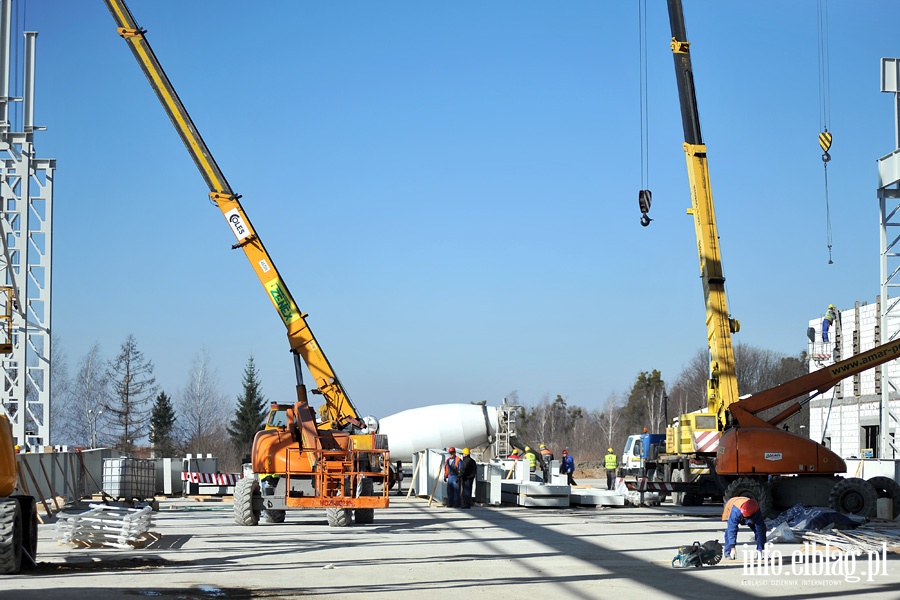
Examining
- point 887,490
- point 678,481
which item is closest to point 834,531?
point 887,490

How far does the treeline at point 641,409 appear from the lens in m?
108

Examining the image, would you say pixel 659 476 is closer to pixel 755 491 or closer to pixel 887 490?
pixel 755 491

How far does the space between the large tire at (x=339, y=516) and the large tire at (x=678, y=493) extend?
10307 millimetres

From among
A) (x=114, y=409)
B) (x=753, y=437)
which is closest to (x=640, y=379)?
(x=114, y=409)

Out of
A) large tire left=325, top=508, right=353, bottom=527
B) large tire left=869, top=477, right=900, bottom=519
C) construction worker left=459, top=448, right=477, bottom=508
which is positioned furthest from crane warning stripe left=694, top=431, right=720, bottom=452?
large tire left=325, top=508, right=353, bottom=527

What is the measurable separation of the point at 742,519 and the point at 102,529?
9.51 m

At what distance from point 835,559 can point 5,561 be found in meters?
10.8

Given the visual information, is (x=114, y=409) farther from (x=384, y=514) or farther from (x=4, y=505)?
(x=4, y=505)

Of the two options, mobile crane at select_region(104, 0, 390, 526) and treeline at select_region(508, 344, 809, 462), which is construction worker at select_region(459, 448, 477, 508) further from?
treeline at select_region(508, 344, 809, 462)

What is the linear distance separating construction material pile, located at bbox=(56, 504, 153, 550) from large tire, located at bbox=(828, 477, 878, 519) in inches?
538

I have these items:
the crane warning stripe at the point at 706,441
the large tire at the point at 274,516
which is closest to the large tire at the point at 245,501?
the large tire at the point at 274,516

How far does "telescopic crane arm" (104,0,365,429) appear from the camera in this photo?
25.3 m

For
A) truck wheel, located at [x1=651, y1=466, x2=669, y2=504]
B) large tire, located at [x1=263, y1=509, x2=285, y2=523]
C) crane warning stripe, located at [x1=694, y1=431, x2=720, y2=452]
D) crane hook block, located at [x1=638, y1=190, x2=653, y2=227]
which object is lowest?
large tire, located at [x1=263, y1=509, x2=285, y2=523]

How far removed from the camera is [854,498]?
22.6 m
